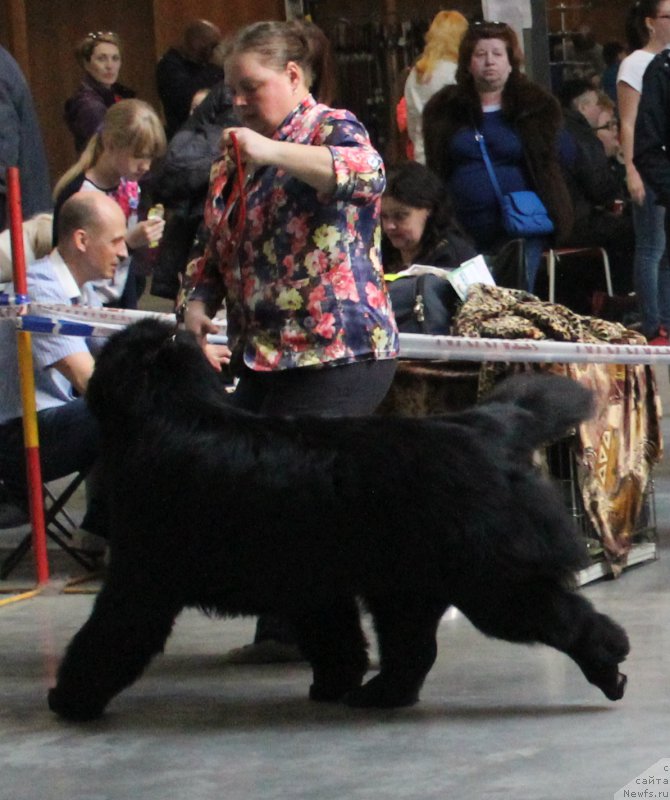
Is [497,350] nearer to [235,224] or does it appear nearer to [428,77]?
[235,224]

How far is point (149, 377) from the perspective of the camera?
3566mm

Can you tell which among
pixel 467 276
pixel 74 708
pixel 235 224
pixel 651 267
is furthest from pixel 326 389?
pixel 651 267

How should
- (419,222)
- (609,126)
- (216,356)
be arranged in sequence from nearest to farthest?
1. (216,356)
2. (419,222)
3. (609,126)

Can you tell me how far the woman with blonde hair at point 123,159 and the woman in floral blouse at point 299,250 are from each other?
227 centimetres

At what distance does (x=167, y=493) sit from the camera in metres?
3.50

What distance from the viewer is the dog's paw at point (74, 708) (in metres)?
3.62

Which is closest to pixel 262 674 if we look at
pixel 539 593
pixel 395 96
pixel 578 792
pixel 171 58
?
pixel 539 593

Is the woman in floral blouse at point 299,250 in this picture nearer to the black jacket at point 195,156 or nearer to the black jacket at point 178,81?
the black jacket at point 195,156

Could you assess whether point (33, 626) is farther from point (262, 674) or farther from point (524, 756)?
point (524, 756)

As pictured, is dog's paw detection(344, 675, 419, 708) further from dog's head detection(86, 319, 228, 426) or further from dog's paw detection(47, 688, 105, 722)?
dog's head detection(86, 319, 228, 426)

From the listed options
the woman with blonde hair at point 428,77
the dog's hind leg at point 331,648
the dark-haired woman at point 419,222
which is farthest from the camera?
the woman with blonde hair at point 428,77

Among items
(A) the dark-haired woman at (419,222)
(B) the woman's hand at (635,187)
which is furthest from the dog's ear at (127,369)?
(B) the woman's hand at (635,187)

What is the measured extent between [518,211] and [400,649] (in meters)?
3.43

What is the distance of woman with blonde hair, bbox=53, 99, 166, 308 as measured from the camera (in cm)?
614
